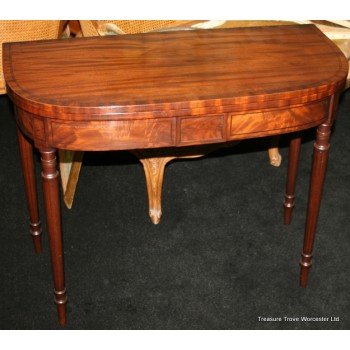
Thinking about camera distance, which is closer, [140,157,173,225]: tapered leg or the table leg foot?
the table leg foot

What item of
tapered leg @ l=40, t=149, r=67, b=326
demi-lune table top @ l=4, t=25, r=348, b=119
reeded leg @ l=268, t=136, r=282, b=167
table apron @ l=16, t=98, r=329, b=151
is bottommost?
reeded leg @ l=268, t=136, r=282, b=167

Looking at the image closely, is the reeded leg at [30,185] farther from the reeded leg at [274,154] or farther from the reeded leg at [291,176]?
the reeded leg at [274,154]

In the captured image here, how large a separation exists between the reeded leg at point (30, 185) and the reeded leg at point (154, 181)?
44 centimetres

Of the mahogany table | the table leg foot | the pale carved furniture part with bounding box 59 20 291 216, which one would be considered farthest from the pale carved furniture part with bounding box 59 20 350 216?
the table leg foot

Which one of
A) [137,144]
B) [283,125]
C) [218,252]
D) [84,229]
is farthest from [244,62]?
[84,229]

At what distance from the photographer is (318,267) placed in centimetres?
246

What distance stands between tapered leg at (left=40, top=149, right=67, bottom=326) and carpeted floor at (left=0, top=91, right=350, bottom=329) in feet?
0.39

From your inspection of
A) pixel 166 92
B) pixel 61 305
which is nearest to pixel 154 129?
pixel 166 92

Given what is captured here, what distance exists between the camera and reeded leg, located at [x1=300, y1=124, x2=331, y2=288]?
79.4 inches

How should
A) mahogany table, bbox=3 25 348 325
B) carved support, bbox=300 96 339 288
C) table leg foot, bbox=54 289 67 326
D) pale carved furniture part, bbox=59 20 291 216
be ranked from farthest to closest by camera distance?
pale carved furniture part, bbox=59 20 291 216 < table leg foot, bbox=54 289 67 326 < carved support, bbox=300 96 339 288 < mahogany table, bbox=3 25 348 325

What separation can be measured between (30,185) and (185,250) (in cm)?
65

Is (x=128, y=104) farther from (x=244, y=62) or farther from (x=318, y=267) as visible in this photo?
(x=318, y=267)

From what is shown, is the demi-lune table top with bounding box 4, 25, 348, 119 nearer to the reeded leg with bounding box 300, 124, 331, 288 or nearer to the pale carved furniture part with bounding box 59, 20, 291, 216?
the reeded leg with bounding box 300, 124, 331, 288

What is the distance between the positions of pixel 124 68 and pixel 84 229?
885 millimetres
